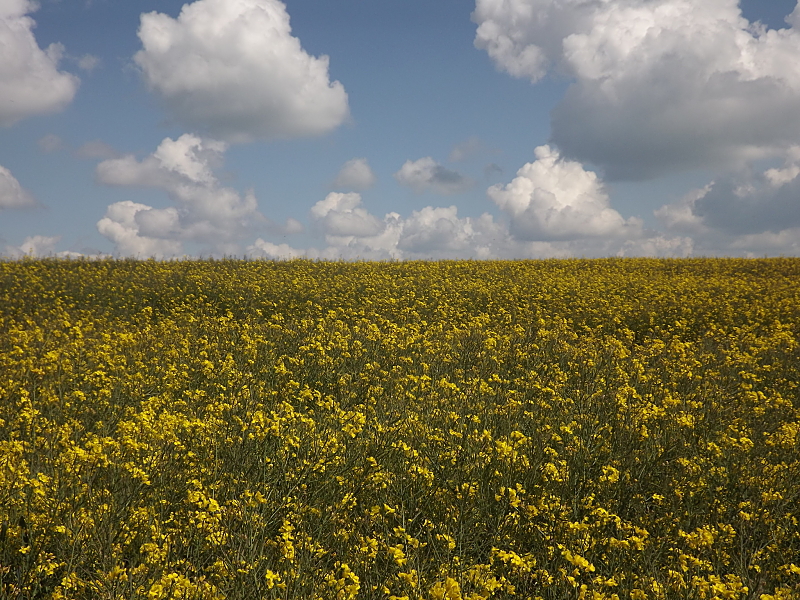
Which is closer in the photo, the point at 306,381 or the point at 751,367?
the point at 306,381

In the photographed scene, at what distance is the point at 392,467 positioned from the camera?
17.2ft

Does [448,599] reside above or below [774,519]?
above

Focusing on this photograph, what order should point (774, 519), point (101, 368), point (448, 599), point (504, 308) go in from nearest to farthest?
1. point (448, 599)
2. point (774, 519)
3. point (101, 368)
4. point (504, 308)

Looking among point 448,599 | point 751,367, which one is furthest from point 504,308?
point 448,599

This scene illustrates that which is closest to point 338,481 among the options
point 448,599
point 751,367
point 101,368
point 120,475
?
point 120,475

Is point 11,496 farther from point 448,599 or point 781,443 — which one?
point 781,443

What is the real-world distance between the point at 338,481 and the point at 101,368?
4772 millimetres

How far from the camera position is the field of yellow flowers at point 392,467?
12.5 feet

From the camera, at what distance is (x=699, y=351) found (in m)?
11.5

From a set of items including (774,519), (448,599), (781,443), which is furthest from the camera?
(781,443)

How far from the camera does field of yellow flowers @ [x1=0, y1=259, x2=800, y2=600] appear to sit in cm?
381

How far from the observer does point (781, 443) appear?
6.42 meters

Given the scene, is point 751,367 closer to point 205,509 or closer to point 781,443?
point 781,443

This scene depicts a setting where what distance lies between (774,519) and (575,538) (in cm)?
188
